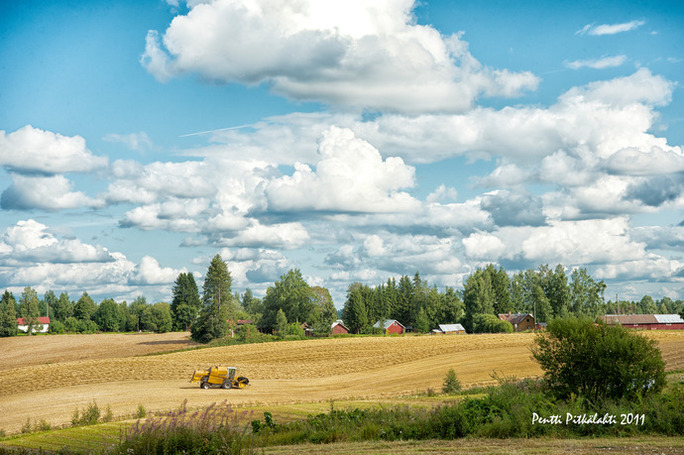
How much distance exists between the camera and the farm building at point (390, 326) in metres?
125

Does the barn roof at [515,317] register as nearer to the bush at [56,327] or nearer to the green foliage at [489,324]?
the green foliage at [489,324]

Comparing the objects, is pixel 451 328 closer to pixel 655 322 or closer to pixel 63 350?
pixel 655 322

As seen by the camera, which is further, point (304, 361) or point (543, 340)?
point (304, 361)

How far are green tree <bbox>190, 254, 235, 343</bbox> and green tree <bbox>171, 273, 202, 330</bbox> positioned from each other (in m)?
54.7

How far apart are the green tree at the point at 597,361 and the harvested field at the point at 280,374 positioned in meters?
20.0

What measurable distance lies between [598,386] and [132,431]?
14437 mm

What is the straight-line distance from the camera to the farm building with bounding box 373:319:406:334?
125m

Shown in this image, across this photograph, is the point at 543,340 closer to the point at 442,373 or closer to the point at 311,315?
the point at 442,373

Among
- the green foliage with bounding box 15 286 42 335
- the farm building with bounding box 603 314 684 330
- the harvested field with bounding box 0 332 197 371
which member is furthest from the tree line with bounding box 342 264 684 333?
the green foliage with bounding box 15 286 42 335

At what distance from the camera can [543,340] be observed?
20344 millimetres

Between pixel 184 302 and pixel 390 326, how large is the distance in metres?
56.4

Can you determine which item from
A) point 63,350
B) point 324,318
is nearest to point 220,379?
point 324,318

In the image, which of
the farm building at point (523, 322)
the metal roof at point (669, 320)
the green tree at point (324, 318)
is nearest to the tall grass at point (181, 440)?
the green tree at point (324, 318)

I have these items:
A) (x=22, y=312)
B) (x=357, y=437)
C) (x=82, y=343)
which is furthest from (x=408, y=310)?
(x=357, y=437)
